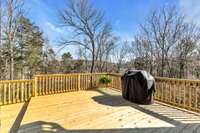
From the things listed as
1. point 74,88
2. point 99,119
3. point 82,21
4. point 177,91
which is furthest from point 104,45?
point 99,119

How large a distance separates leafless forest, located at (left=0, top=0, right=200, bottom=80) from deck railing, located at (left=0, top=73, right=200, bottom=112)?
4.84 m

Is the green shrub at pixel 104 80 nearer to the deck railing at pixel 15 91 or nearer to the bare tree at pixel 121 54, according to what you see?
the deck railing at pixel 15 91

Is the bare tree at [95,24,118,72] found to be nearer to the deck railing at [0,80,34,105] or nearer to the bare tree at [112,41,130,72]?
the bare tree at [112,41,130,72]

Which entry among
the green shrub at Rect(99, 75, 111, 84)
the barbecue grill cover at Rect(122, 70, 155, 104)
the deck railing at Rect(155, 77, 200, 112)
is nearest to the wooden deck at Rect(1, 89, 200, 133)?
the barbecue grill cover at Rect(122, 70, 155, 104)

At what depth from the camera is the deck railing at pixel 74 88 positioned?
4.63 meters

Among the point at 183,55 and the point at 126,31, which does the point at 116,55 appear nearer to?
the point at 126,31

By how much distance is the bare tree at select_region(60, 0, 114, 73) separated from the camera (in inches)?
479

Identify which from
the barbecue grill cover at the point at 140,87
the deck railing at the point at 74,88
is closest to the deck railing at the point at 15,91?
the deck railing at the point at 74,88

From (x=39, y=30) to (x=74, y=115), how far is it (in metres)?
11.6

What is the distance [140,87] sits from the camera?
502cm

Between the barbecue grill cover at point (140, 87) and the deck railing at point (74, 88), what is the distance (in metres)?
0.57

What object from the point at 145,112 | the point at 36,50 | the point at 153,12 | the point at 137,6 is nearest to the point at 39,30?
the point at 36,50

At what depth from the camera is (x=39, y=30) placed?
550 inches

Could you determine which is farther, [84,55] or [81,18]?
[84,55]
